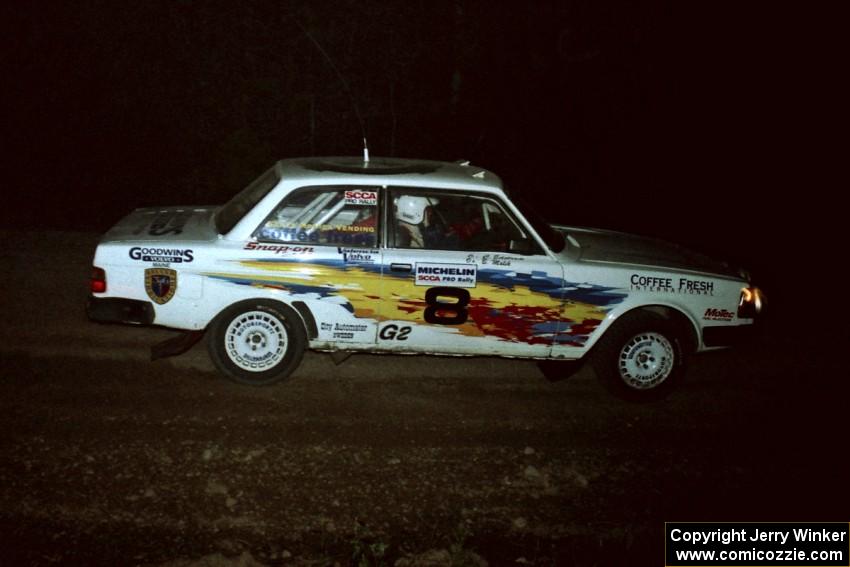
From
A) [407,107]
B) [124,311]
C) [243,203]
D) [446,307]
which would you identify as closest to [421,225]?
[446,307]

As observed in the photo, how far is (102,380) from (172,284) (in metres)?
0.89

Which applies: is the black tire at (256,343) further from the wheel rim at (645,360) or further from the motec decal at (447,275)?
the wheel rim at (645,360)

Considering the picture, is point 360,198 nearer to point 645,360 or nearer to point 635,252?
point 635,252

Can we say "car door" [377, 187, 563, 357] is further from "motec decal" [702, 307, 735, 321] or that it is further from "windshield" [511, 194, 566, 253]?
"motec decal" [702, 307, 735, 321]

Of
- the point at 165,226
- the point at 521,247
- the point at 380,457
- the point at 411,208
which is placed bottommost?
the point at 380,457

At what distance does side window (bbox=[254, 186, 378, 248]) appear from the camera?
6344mm

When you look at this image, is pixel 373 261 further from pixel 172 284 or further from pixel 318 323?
pixel 172 284

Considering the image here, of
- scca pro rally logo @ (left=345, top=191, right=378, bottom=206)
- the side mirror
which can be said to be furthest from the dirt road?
scca pro rally logo @ (left=345, top=191, right=378, bottom=206)

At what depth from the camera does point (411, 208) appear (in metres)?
6.54

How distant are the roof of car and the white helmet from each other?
13 centimetres

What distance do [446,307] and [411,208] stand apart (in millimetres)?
793

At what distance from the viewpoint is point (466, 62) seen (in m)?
14.6

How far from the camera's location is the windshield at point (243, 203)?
6.45 m

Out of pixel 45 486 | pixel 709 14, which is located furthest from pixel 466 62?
pixel 45 486
